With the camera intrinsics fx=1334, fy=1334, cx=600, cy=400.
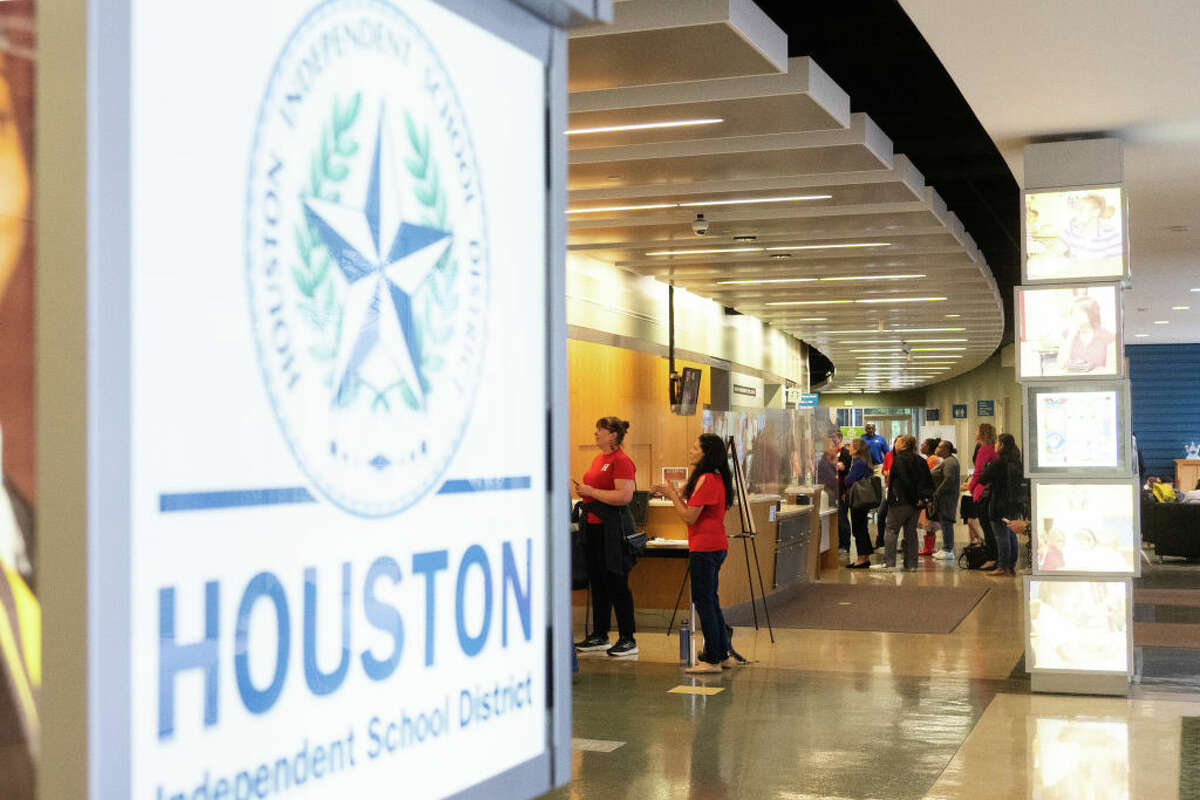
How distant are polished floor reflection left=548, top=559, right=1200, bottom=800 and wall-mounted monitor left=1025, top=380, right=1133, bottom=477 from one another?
4.21ft

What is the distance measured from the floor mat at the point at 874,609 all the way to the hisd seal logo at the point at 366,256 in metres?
9.50

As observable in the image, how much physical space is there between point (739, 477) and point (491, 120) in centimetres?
857

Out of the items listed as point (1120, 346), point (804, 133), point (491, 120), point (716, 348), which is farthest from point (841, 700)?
point (716, 348)

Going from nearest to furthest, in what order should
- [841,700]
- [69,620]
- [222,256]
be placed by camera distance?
[69,620] → [222,256] → [841,700]

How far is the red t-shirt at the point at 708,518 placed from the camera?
8188 mm

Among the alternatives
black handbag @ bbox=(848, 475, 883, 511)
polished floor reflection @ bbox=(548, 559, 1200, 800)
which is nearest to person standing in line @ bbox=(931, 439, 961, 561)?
black handbag @ bbox=(848, 475, 883, 511)

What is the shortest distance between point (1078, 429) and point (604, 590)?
347 cm

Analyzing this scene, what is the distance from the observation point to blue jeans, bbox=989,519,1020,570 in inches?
589

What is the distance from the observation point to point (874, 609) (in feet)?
38.8

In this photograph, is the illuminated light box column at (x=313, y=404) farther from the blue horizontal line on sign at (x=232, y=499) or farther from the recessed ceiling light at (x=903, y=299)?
the recessed ceiling light at (x=903, y=299)

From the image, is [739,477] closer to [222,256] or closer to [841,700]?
[841,700]

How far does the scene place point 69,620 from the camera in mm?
953

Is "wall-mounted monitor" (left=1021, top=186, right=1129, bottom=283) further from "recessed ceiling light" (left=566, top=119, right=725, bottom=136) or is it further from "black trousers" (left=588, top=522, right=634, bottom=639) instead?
"black trousers" (left=588, top=522, right=634, bottom=639)

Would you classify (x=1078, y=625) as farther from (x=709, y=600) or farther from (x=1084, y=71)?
(x=1084, y=71)
